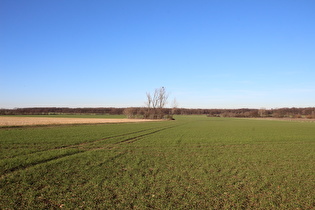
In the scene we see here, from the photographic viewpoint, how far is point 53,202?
24.3ft

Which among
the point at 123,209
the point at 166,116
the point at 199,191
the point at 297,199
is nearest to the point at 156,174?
the point at 199,191

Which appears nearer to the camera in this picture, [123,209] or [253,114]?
[123,209]

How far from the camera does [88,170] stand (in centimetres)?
1163

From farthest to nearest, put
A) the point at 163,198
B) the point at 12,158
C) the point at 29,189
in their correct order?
the point at 12,158 < the point at 29,189 < the point at 163,198

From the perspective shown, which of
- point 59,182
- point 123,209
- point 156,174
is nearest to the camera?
point 123,209

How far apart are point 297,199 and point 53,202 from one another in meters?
8.26

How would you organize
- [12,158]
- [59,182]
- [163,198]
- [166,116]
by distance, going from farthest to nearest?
[166,116]
[12,158]
[59,182]
[163,198]

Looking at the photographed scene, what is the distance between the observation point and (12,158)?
13.4 metres

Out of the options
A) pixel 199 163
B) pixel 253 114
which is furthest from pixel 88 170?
pixel 253 114

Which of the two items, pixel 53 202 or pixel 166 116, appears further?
pixel 166 116

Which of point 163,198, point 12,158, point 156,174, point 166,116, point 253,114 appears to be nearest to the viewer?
point 163,198

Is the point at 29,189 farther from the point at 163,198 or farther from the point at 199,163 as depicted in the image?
the point at 199,163

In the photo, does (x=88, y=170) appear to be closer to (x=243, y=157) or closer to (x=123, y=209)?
(x=123, y=209)

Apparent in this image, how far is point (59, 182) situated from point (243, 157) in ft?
38.8
